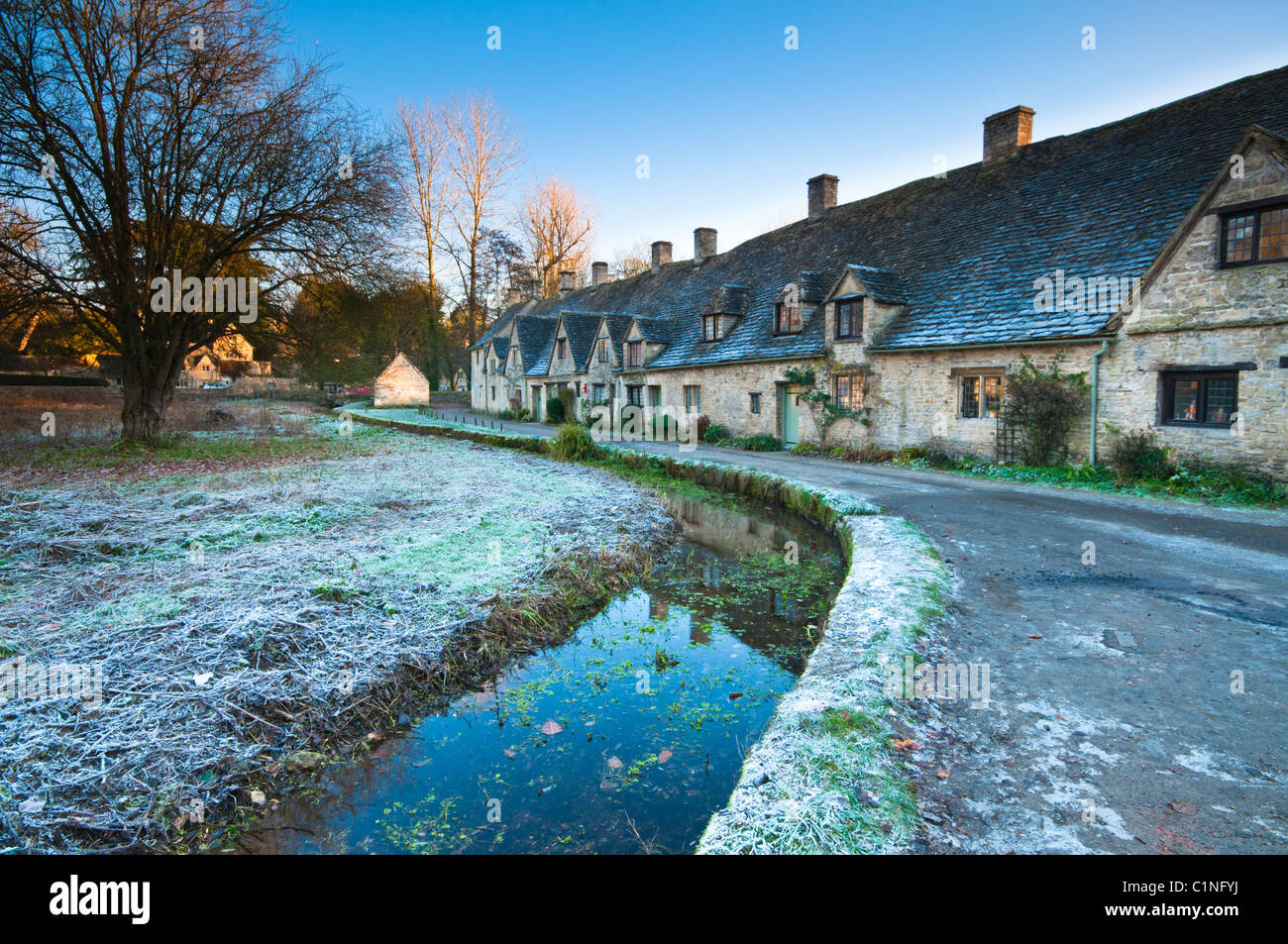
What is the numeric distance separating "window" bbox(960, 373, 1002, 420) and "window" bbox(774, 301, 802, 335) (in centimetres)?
612

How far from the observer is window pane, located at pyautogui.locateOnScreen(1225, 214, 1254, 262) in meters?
11.3

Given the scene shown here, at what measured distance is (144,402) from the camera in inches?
701

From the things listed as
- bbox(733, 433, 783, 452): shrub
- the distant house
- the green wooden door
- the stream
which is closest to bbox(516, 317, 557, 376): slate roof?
the distant house

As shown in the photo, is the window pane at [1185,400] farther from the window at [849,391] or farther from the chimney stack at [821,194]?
the chimney stack at [821,194]

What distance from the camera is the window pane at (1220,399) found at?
11602 millimetres

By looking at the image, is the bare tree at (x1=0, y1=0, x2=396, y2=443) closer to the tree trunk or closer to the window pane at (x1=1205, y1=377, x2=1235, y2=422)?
the tree trunk

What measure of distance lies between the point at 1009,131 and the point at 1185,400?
450 inches

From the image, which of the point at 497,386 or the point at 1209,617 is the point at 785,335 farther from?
the point at 497,386

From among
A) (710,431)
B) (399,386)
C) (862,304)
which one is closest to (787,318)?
(862,304)

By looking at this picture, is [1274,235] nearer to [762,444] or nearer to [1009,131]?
[1009,131]

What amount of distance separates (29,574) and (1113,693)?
Answer: 9.30 m

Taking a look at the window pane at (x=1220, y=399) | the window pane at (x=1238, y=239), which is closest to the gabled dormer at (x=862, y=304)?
the window pane at (x=1238, y=239)

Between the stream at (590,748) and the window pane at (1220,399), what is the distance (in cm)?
929
